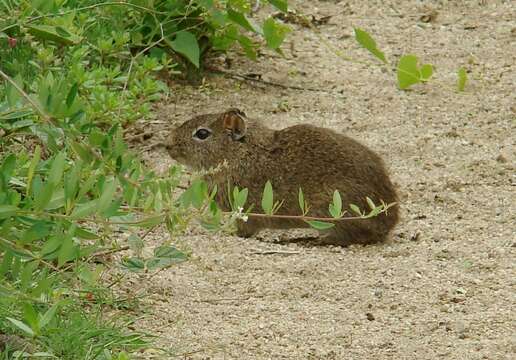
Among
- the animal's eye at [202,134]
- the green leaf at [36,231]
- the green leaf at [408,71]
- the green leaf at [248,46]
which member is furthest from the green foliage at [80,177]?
the green leaf at [408,71]

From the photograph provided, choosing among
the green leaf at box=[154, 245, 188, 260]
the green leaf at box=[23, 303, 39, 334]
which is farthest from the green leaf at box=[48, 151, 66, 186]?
the green leaf at box=[154, 245, 188, 260]

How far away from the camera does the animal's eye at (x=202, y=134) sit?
657 centimetres

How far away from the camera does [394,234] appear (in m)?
5.84

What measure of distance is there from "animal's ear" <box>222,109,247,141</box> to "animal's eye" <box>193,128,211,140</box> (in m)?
0.16

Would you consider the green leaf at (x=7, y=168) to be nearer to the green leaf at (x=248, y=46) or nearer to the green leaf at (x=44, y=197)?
the green leaf at (x=44, y=197)

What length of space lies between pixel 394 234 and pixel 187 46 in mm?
2048

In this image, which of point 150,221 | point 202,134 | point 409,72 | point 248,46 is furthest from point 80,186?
point 248,46

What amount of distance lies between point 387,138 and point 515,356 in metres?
2.75

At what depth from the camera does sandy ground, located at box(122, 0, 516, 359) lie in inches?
180

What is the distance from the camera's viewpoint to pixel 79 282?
473 cm

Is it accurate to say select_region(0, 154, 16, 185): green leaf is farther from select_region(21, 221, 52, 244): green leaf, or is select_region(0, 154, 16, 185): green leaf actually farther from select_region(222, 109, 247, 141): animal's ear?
select_region(222, 109, 247, 141): animal's ear

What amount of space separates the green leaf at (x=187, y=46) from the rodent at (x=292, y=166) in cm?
61

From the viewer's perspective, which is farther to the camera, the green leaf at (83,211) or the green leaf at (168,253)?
the green leaf at (168,253)

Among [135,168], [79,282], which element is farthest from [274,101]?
[135,168]
